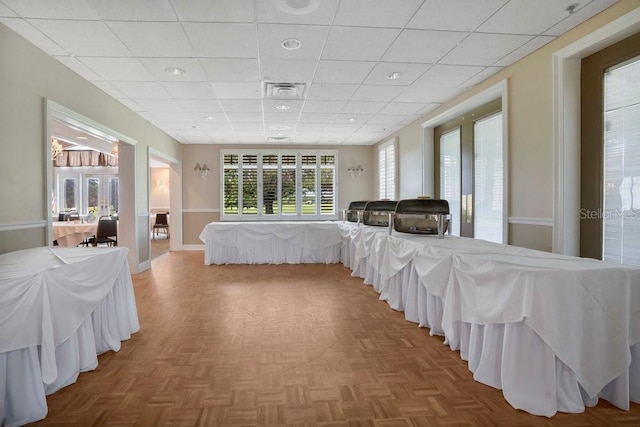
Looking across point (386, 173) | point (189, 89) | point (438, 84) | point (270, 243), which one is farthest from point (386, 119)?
point (189, 89)

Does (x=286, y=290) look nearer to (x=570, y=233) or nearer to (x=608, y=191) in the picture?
(x=570, y=233)

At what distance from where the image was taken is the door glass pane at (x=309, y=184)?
9.66 metres

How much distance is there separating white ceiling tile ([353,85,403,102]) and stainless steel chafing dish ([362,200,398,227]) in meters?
1.53

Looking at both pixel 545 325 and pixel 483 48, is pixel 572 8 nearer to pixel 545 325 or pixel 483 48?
pixel 483 48

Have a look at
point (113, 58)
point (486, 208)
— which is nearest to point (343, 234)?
point (486, 208)

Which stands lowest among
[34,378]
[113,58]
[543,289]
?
[34,378]

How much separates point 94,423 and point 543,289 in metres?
2.48

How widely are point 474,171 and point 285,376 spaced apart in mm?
4042

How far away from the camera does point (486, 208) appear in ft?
15.8

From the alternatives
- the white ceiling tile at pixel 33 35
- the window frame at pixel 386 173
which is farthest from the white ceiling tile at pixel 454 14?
the window frame at pixel 386 173

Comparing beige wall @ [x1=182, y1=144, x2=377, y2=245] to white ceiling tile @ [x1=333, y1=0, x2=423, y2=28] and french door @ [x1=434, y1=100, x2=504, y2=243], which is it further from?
white ceiling tile @ [x1=333, y1=0, x2=423, y2=28]

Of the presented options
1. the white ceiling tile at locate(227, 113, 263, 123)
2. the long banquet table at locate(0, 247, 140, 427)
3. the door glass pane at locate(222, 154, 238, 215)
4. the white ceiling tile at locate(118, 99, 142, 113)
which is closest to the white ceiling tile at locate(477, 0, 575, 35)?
the long banquet table at locate(0, 247, 140, 427)

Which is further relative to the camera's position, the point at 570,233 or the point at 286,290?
the point at 286,290

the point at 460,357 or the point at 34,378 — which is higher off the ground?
the point at 34,378
